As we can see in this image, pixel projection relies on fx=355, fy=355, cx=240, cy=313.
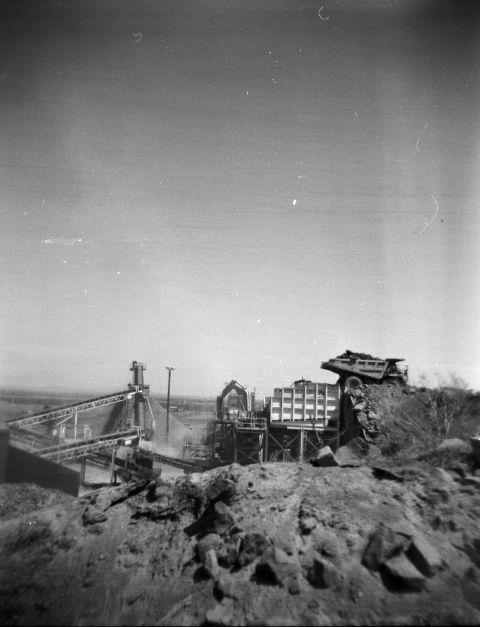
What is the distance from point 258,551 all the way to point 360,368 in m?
12.8

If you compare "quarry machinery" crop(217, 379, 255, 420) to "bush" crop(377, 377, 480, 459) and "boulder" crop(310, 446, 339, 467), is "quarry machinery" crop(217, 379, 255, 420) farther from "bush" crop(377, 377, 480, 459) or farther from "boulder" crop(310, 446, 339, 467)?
"boulder" crop(310, 446, 339, 467)

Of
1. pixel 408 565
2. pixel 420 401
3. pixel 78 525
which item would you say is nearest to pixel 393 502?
pixel 408 565

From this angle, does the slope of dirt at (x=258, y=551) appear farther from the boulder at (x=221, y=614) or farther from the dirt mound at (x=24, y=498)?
the dirt mound at (x=24, y=498)

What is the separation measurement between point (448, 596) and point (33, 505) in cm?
1445

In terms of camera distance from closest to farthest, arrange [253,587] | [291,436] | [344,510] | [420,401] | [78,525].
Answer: [253,587], [344,510], [78,525], [420,401], [291,436]

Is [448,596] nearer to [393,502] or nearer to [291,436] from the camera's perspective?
[393,502]

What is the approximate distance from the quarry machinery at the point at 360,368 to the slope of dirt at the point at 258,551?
29.2 ft

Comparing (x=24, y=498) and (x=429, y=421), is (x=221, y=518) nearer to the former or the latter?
(x=429, y=421)

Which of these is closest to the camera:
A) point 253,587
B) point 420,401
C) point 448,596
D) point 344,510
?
point 448,596

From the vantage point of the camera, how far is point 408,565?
17.3 feet

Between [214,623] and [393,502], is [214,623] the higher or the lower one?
the lower one

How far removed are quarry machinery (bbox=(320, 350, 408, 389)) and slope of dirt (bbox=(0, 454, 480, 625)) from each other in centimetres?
890

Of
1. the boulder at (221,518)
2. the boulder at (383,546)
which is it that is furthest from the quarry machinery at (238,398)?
the boulder at (383,546)

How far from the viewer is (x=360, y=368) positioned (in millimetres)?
17359
